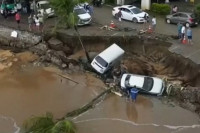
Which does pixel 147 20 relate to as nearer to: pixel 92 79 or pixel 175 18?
pixel 175 18

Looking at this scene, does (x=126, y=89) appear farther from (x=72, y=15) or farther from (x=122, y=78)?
(x=72, y=15)

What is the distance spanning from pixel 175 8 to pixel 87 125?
18055 millimetres

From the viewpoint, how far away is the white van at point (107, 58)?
3322 cm

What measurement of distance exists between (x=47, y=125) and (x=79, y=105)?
4.11 m

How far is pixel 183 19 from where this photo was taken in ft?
123

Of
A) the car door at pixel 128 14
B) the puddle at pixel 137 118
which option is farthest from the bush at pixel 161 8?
the puddle at pixel 137 118

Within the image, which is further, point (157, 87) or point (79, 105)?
point (157, 87)

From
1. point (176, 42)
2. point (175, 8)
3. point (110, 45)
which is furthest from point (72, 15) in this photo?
point (175, 8)

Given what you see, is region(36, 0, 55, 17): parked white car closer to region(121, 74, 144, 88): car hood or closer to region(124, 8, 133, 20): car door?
region(124, 8, 133, 20): car door

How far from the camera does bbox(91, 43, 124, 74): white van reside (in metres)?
33.2

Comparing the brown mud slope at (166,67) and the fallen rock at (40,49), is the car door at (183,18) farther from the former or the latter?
the fallen rock at (40,49)

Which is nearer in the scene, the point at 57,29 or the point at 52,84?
the point at 52,84

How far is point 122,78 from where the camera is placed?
31.0m

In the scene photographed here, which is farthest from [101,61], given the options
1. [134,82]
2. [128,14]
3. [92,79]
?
[128,14]
